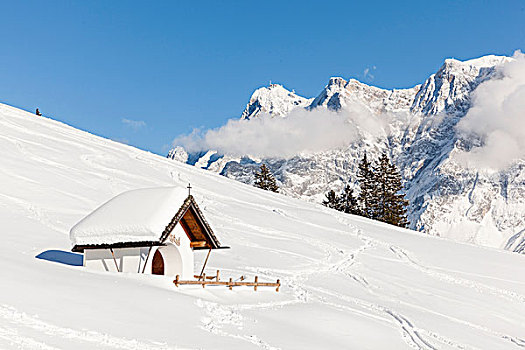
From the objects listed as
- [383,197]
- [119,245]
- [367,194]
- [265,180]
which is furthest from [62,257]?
[265,180]

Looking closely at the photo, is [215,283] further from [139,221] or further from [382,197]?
[382,197]

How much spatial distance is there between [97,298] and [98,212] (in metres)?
8.29

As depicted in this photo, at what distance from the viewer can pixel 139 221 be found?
24000 millimetres

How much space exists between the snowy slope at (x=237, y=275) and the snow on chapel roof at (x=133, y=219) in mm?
1649

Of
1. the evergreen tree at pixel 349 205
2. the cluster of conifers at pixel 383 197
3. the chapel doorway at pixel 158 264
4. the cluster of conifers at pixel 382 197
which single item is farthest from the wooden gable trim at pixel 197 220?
the evergreen tree at pixel 349 205

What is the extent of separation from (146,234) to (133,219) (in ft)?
4.07

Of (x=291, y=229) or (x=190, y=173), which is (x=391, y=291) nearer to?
(x=291, y=229)

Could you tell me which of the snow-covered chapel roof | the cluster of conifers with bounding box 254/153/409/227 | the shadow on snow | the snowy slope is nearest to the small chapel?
the snow-covered chapel roof

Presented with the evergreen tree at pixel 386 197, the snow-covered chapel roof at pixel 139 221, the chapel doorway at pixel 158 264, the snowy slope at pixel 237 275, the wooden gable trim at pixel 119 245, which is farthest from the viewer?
the evergreen tree at pixel 386 197

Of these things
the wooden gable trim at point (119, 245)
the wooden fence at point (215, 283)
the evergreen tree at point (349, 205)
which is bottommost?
the wooden fence at point (215, 283)

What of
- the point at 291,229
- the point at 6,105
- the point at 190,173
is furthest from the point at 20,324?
the point at 6,105

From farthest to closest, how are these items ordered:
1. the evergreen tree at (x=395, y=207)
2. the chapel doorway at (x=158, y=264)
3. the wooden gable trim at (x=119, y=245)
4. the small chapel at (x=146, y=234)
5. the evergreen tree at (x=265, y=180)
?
the evergreen tree at (x=265, y=180), the evergreen tree at (x=395, y=207), the chapel doorway at (x=158, y=264), the small chapel at (x=146, y=234), the wooden gable trim at (x=119, y=245)

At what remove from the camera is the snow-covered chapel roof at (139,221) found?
2362cm

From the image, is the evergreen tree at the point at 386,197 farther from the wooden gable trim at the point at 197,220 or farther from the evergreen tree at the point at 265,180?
the wooden gable trim at the point at 197,220
